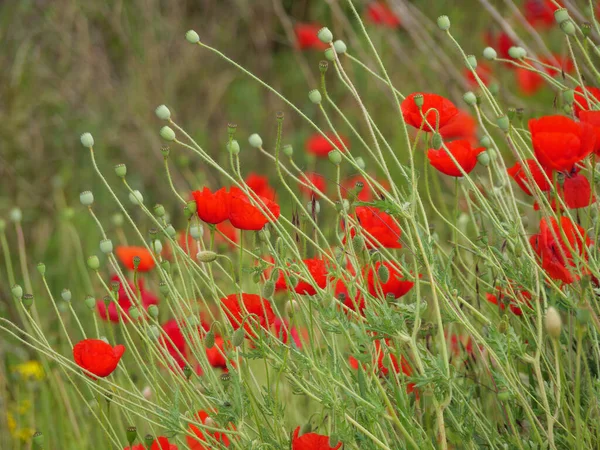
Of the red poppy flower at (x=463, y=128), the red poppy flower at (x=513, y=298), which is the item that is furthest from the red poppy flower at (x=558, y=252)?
the red poppy flower at (x=463, y=128)

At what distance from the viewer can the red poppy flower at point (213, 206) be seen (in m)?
1.24

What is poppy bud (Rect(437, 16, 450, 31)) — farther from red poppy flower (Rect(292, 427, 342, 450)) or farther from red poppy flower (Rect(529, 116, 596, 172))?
red poppy flower (Rect(292, 427, 342, 450))

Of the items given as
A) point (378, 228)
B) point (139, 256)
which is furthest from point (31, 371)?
point (378, 228)

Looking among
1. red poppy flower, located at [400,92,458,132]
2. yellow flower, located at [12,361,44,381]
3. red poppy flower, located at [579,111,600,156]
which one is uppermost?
red poppy flower, located at [579,111,600,156]

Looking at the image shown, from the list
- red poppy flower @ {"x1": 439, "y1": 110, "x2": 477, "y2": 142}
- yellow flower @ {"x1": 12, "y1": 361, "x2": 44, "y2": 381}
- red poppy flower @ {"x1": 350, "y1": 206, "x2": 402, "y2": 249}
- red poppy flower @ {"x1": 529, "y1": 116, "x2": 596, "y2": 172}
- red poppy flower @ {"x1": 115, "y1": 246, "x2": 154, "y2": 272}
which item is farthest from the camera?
red poppy flower @ {"x1": 439, "y1": 110, "x2": 477, "y2": 142}

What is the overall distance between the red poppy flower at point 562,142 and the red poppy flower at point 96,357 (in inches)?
25.1

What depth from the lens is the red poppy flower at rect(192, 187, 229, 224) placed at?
49.0 inches

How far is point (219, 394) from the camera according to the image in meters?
1.28

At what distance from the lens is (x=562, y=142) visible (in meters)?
1.13

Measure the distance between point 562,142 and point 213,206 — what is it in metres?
0.48

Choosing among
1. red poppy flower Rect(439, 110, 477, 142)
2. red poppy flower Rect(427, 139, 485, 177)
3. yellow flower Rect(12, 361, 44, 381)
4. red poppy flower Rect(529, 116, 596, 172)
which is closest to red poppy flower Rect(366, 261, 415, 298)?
red poppy flower Rect(427, 139, 485, 177)

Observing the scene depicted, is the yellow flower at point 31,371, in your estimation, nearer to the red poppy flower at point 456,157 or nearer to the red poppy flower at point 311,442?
the red poppy flower at point 311,442

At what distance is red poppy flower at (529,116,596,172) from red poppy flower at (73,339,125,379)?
25.1 inches

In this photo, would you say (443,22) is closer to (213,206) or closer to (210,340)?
(213,206)
